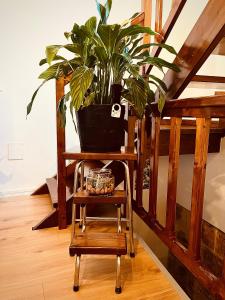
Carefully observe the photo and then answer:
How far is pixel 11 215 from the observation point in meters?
A: 1.87

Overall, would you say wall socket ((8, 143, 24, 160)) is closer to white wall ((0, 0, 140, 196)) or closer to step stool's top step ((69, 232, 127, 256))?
white wall ((0, 0, 140, 196))

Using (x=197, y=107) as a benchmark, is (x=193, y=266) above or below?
below

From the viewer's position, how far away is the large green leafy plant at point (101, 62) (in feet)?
3.34

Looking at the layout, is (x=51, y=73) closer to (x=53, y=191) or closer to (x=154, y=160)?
(x=154, y=160)

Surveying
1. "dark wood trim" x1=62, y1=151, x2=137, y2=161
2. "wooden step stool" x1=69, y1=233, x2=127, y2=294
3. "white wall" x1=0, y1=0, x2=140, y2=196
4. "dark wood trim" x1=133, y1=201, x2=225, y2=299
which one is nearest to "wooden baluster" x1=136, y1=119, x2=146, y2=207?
"dark wood trim" x1=133, y1=201, x2=225, y2=299

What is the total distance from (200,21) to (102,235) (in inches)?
46.0

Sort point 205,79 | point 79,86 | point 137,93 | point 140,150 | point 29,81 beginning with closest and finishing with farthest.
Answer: point 79,86 < point 137,93 < point 140,150 < point 205,79 < point 29,81

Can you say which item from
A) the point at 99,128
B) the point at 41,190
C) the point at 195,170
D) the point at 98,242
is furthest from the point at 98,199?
the point at 41,190

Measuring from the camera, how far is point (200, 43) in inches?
44.4

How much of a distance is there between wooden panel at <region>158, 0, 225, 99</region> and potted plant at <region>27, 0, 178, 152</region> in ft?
0.25

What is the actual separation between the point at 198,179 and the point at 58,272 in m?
0.86

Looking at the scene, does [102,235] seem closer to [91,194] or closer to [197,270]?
[91,194]

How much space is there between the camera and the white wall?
2148 mm

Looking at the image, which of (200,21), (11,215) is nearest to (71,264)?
(11,215)
